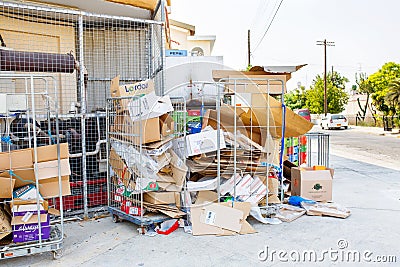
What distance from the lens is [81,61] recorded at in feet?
14.3

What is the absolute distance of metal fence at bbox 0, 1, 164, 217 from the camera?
14.1ft

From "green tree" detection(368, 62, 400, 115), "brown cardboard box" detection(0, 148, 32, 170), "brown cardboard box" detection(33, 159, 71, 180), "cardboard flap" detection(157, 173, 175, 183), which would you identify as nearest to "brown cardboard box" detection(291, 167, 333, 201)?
"cardboard flap" detection(157, 173, 175, 183)

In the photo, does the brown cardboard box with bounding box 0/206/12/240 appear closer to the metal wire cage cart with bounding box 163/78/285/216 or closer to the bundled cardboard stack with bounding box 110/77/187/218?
the bundled cardboard stack with bounding box 110/77/187/218

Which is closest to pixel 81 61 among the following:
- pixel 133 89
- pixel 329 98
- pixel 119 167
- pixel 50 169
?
pixel 133 89

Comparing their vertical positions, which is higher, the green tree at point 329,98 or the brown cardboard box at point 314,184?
the green tree at point 329,98

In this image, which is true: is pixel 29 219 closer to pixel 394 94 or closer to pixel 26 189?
pixel 26 189

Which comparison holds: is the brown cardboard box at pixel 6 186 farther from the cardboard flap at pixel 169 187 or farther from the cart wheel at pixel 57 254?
the cardboard flap at pixel 169 187

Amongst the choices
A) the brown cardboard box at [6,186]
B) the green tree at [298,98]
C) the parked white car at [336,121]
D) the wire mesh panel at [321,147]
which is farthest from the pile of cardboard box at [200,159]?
the green tree at [298,98]

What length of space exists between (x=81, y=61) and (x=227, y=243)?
2696mm

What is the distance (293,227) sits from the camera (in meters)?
4.05

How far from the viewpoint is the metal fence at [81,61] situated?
429 cm

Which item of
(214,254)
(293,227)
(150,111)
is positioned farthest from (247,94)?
(214,254)

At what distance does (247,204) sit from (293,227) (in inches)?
22.8

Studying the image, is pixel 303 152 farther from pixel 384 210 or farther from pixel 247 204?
pixel 247 204
